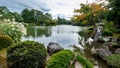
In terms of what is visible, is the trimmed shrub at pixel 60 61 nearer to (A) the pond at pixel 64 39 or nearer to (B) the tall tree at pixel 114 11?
(A) the pond at pixel 64 39

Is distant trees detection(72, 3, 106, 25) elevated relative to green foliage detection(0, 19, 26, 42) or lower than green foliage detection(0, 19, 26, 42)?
elevated

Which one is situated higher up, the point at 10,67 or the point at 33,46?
the point at 33,46

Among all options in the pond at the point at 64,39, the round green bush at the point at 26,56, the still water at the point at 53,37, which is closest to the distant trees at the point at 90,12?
the still water at the point at 53,37

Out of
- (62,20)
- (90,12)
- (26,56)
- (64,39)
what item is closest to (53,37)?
(64,39)

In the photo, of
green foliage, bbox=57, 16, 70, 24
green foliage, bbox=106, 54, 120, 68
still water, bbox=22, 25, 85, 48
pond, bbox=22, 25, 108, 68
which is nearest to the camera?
green foliage, bbox=106, 54, 120, 68

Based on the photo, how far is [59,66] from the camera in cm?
391

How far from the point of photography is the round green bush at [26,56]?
12.2ft

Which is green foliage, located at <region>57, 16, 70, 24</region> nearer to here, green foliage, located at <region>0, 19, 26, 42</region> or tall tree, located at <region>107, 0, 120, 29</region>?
tall tree, located at <region>107, 0, 120, 29</region>

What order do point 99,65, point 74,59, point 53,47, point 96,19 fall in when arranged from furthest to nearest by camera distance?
1. point 96,19
2. point 53,47
3. point 99,65
4. point 74,59

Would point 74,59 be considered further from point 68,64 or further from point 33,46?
point 33,46

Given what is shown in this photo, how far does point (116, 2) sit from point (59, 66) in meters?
12.8

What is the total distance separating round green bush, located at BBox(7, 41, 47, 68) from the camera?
3705 mm

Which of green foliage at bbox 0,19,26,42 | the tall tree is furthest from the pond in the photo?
the tall tree

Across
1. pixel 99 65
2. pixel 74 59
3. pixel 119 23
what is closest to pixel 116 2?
pixel 119 23
